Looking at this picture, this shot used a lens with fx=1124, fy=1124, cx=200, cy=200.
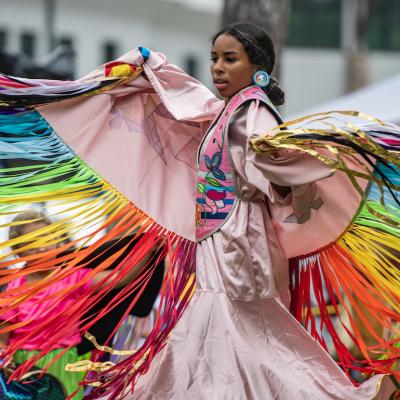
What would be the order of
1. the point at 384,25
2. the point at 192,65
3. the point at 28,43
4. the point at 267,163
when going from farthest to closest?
the point at 192,65 < the point at 28,43 < the point at 384,25 < the point at 267,163

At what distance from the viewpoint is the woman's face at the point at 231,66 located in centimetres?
427

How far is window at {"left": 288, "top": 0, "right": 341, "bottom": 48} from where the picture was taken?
2258 centimetres

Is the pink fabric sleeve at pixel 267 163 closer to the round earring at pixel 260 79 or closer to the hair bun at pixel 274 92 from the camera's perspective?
the round earring at pixel 260 79

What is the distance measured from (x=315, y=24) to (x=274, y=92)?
19027 millimetres

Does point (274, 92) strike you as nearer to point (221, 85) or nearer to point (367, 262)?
point (221, 85)

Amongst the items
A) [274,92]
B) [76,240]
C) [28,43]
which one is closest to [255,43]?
[274,92]

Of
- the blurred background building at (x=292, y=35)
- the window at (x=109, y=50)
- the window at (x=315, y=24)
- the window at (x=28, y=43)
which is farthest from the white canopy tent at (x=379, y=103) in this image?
the window at (x=109, y=50)

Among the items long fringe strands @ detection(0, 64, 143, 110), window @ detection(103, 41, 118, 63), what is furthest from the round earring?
window @ detection(103, 41, 118, 63)

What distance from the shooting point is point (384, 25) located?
77.9 feet

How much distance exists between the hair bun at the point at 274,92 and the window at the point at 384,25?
63.5ft

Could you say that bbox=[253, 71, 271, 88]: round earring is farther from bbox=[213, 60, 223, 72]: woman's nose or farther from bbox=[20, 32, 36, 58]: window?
bbox=[20, 32, 36, 58]: window

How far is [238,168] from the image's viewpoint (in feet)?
13.7

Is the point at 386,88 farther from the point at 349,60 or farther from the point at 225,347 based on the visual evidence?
the point at 349,60

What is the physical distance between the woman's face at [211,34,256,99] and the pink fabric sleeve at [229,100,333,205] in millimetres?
135
